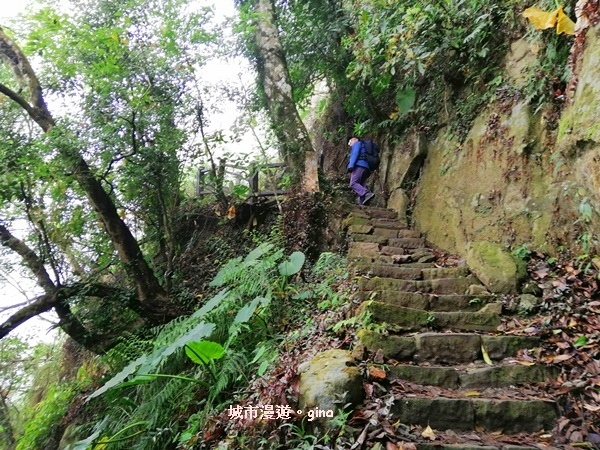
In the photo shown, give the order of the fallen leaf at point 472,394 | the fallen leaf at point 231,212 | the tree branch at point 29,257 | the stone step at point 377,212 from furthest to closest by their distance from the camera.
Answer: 1. the fallen leaf at point 231,212
2. the stone step at point 377,212
3. the tree branch at point 29,257
4. the fallen leaf at point 472,394

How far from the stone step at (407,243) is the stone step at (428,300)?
7.00ft

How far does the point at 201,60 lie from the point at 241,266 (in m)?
4.39

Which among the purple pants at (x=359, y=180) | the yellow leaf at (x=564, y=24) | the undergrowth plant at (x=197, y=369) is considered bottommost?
the undergrowth plant at (x=197, y=369)

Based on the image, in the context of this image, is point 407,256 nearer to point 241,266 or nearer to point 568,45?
point 241,266

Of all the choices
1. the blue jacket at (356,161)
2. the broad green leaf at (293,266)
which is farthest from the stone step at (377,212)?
the broad green leaf at (293,266)

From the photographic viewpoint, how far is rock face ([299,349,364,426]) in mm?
2633

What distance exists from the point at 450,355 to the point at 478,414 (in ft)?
1.98

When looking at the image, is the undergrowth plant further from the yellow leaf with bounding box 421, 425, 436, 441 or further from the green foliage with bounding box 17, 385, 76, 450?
the green foliage with bounding box 17, 385, 76, 450

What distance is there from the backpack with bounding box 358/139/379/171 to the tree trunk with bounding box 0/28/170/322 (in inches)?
180

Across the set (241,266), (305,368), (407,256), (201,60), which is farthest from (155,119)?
(305,368)

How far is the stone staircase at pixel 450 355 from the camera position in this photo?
2.64m

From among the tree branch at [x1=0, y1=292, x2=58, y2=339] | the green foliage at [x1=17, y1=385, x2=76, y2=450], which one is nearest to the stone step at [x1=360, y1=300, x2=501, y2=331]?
the tree branch at [x1=0, y1=292, x2=58, y2=339]

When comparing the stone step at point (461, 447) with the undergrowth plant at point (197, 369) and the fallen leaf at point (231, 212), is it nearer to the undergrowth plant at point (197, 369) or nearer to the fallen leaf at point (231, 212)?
the undergrowth plant at point (197, 369)

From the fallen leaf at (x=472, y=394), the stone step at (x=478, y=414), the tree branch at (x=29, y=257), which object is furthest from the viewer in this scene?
the tree branch at (x=29, y=257)
